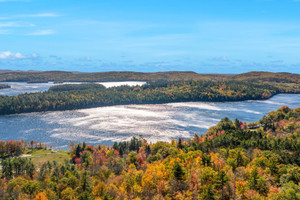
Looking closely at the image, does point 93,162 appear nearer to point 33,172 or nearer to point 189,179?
point 33,172

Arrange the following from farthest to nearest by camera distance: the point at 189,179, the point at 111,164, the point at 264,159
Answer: the point at 111,164 → the point at 264,159 → the point at 189,179

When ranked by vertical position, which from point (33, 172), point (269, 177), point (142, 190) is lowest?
point (33, 172)

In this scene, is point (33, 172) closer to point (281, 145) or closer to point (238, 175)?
point (238, 175)

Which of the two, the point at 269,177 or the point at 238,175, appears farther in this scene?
the point at 238,175

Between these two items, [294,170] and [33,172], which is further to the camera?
[33,172]

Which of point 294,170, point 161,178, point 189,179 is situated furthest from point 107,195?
point 294,170

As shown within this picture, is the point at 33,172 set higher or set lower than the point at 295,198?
lower

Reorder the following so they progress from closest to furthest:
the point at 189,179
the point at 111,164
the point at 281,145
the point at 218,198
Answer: the point at 218,198 < the point at 189,179 < the point at 281,145 < the point at 111,164

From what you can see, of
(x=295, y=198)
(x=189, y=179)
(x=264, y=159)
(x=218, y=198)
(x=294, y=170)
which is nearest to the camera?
(x=295, y=198)

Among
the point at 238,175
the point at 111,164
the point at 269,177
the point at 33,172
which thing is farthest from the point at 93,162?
the point at 269,177
